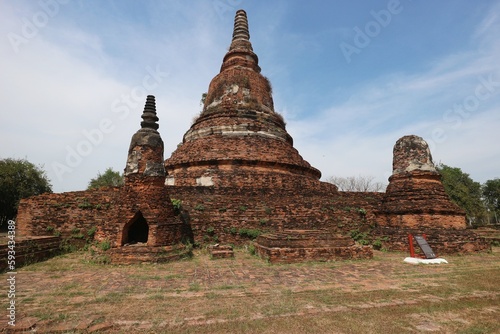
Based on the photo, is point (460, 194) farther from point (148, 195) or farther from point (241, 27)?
point (148, 195)

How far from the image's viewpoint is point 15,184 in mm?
22375

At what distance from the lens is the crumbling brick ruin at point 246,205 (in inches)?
295

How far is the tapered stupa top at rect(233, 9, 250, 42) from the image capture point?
17.9m

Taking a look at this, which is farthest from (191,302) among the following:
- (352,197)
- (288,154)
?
(288,154)

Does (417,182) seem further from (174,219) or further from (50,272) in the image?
(50,272)

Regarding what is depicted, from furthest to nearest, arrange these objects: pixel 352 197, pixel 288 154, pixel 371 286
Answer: pixel 288 154, pixel 352 197, pixel 371 286

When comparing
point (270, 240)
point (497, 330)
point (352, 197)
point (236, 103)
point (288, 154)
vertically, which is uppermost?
point (236, 103)

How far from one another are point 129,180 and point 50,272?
109 inches

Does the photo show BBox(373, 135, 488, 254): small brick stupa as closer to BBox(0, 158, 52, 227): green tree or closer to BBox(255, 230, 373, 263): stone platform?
BBox(255, 230, 373, 263): stone platform

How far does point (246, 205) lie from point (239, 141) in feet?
13.3

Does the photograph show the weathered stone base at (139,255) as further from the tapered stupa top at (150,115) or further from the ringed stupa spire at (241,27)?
the ringed stupa spire at (241,27)

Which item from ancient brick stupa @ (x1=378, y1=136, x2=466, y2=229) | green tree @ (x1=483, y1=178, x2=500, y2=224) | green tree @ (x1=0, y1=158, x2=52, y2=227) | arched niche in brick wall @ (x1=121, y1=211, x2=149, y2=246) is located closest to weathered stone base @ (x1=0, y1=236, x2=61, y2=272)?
arched niche in brick wall @ (x1=121, y1=211, x2=149, y2=246)

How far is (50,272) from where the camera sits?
235 inches

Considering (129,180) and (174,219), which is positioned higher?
(129,180)
